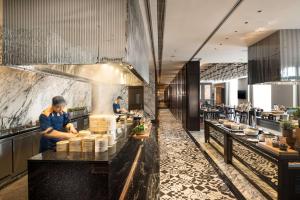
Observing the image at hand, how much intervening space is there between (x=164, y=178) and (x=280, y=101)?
1263 centimetres

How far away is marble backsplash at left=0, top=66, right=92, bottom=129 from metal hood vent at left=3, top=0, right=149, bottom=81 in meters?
1.93

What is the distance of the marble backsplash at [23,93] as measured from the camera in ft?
14.1

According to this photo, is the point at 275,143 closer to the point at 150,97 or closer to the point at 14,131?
the point at 14,131

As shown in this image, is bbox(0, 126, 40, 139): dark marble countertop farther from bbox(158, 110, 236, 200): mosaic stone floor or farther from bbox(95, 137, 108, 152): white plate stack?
bbox(158, 110, 236, 200): mosaic stone floor

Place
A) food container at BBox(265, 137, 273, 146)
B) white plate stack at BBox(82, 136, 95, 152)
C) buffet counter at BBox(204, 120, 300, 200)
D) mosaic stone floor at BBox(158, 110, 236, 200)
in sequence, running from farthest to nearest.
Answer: mosaic stone floor at BBox(158, 110, 236, 200), food container at BBox(265, 137, 273, 146), buffet counter at BBox(204, 120, 300, 200), white plate stack at BBox(82, 136, 95, 152)

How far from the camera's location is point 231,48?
7.24 meters

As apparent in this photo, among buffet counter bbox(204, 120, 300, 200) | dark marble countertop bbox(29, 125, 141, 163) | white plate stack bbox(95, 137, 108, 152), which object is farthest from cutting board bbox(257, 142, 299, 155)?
white plate stack bbox(95, 137, 108, 152)

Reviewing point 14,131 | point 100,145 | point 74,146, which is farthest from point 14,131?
point 100,145

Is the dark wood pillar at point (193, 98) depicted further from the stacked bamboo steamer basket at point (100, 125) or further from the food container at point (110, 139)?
the food container at point (110, 139)

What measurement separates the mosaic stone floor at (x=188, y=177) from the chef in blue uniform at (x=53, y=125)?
5.90ft

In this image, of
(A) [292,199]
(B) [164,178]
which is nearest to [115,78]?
(B) [164,178]

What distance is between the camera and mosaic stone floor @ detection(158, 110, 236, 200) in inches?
142

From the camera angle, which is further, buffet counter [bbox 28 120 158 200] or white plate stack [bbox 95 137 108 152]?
white plate stack [bbox 95 137 108 152]

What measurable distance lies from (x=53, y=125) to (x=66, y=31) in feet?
4.75
